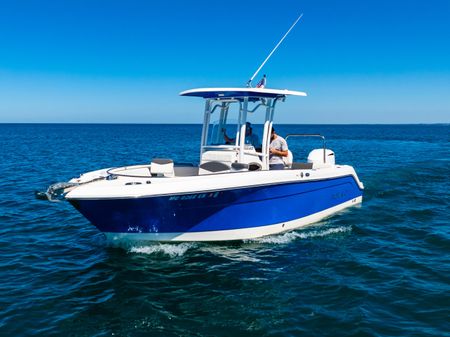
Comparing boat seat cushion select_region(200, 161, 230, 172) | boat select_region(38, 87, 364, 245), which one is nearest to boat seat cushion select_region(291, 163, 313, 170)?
boat select_region(38, 87, 364, 245)

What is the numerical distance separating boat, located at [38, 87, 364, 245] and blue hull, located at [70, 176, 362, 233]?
2 centimetres

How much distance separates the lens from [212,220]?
8.92m

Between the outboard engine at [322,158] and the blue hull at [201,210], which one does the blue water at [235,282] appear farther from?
the outboard engine at [322,158]

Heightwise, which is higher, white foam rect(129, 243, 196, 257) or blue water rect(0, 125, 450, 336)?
white foam rect(129, 243, 196, 257)

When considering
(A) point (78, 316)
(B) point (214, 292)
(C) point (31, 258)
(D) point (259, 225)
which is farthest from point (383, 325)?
(C) point (31, 258)

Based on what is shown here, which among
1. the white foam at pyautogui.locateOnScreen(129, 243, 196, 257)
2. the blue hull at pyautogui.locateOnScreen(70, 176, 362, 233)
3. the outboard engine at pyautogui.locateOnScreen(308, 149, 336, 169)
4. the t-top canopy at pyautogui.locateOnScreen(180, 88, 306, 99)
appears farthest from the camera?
the outboard engine at pyautogui.locateOnScreen(308, 149, 336, 169)

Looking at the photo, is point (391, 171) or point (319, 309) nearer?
point (319, 309)

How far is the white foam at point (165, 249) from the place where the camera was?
28.6 ft

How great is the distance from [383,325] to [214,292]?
2.79 metres

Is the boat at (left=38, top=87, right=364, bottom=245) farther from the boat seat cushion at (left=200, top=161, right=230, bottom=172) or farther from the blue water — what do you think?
the blue water

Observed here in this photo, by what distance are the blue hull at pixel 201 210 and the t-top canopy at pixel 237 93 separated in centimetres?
234

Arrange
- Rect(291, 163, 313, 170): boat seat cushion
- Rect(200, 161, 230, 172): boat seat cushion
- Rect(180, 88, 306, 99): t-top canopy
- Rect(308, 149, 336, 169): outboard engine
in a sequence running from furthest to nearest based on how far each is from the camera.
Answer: Rect(308, 149, 336, 169): outboard engine
Rect(291, 163, 313, 170): boat seat cushion
Rect(200, 161, 230, 172): boat seat cushion
Rect(180, 88, 306, 99): t-top canopy

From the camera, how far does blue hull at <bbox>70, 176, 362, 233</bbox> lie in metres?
8.16

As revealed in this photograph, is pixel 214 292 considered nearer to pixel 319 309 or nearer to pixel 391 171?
pixel 319 309
